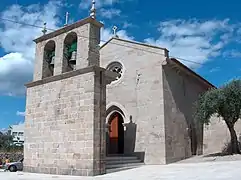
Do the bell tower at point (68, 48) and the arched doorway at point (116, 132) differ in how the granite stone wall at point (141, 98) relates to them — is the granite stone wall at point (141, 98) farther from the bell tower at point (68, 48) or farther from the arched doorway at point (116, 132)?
the bell tower at point (68, 48)

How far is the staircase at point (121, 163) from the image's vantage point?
12.0m

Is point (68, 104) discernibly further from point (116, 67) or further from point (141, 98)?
point (116, 67)

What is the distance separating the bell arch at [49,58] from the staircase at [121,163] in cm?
511

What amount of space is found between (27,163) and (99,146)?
429 centimetres

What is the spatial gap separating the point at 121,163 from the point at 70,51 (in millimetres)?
5772

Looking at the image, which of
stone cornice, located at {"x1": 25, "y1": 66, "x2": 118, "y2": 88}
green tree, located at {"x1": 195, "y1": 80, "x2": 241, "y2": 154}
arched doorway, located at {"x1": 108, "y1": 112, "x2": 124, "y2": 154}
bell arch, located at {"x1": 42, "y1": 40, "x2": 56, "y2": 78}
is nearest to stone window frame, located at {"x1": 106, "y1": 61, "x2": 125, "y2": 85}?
arched doorway, located at {"x1": 108, "y1": 112, "x2": 124, "y2": 154}

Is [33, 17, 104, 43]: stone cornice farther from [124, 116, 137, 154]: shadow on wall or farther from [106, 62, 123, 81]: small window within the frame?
[124, 116, 137, 154]: shadow on wall

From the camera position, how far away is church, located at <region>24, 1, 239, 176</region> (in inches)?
443

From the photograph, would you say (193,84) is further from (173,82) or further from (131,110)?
(131,110)

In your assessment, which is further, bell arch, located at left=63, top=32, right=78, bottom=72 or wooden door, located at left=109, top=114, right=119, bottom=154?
wooden door, located at left=109, top=114, right=119, bottom=154

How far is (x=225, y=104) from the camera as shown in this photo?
1453 cm

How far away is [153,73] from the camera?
1543 centimetres

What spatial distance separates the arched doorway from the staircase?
83.5 inches

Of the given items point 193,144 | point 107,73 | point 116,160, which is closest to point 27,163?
point 116,160
